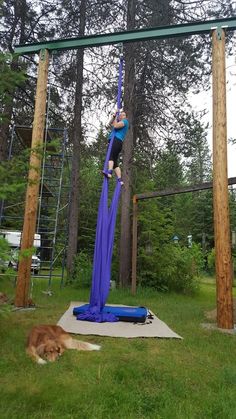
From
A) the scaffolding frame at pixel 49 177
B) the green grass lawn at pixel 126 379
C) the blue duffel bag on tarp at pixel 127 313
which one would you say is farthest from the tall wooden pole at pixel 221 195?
the scaffolding frame at pixel 49 177

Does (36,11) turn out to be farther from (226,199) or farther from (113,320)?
(113,320)

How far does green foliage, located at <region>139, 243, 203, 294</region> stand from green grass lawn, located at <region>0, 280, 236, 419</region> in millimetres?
5707

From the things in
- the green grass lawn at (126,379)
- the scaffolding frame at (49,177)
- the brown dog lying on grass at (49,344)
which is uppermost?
the scaffolding frame at (49,177)

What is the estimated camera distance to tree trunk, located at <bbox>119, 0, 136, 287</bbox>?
11367mm

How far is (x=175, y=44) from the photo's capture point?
10.7m

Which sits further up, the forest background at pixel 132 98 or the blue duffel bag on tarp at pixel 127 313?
the forest background at pixel 132 98

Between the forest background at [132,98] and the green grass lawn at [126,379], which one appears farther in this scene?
the forest background at [132,98]

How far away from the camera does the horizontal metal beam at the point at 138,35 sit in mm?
6758

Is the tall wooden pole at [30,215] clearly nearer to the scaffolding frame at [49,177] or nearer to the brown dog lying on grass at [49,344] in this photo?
the scaffolding frame at [49,177]

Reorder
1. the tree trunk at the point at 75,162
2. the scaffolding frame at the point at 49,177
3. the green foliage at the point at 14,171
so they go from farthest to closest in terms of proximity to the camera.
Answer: the tree trunk at the point at 75,162 < the scaffolding frame at the point at 49,177 < the green foliage at the point at 14,171

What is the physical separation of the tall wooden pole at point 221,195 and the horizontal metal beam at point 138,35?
0.57 feet

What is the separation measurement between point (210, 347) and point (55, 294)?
17.7 feet

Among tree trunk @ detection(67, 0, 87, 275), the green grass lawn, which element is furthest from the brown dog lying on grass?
tree trunk @ detection(67, 0, 87, 275)

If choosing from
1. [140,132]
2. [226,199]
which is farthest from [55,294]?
[140,132]
